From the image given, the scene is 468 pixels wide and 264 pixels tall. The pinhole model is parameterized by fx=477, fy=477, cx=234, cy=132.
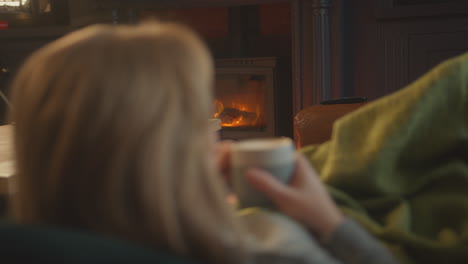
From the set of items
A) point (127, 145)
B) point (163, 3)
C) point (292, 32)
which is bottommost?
point (127, 145)

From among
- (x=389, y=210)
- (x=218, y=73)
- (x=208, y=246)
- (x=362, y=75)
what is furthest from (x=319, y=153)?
(x=218, y=73)

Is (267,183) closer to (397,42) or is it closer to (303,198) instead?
(303,198)

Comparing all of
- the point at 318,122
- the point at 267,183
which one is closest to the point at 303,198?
the point at 267,183

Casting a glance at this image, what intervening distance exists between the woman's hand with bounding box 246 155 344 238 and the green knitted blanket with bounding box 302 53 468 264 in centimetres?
12

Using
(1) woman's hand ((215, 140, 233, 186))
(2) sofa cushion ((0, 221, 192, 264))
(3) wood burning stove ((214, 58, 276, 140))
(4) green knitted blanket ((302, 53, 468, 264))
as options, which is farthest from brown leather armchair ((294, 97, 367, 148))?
(3) wood burning stove ((214, 58, 276, 140))

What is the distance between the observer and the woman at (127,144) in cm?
39

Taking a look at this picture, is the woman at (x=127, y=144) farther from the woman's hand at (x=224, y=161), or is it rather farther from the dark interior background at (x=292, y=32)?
the dark interior background at (x=292, y=32)

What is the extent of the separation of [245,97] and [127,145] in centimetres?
239

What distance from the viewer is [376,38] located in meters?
2.37

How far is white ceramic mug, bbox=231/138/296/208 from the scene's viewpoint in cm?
52

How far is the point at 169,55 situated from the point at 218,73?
2.34m

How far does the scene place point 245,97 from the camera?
9.08 ft

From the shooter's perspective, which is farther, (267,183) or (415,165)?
(415,165)

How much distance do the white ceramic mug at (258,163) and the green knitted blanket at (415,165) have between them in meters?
0.15
